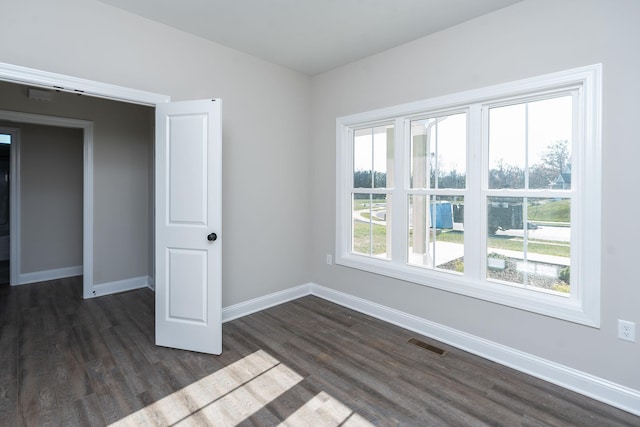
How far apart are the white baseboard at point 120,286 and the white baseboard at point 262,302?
6.10ft

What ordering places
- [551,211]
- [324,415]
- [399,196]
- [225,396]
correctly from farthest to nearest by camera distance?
1. [399,196]
2. [551,211]
3. [225,396]
4. [324,415]

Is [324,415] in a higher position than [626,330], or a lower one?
lower

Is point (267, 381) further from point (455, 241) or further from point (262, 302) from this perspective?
point (455, 241)

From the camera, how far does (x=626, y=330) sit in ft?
6.81

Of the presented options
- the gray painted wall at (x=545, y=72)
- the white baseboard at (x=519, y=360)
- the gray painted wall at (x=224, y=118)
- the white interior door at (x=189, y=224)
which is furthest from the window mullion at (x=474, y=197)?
the white interior door at (x=189, y=224)

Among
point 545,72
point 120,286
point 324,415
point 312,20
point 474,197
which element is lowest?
point 324,415

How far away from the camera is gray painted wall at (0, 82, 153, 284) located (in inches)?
162

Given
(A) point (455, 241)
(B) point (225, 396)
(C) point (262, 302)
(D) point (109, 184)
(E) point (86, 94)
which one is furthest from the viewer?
(D) point (109, 184)

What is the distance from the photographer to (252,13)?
267 cm

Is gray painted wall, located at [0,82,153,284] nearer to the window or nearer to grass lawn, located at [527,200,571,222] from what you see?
the window

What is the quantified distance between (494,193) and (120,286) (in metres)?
4.58

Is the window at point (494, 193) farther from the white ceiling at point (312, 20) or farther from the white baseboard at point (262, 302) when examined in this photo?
the white baseboard at point (262, 302)

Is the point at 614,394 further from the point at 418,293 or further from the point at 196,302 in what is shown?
the point at 196,302

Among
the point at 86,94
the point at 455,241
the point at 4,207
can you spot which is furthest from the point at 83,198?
the point at 455,241
